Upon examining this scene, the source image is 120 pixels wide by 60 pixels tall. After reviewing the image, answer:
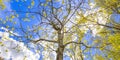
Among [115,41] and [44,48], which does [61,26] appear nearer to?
[44,48]

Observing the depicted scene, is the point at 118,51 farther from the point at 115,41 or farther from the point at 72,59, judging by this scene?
the point at 72,59

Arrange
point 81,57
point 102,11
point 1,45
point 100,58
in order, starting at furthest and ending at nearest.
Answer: point 81,57 < point 100,58 < point 102,11 < point 1,45

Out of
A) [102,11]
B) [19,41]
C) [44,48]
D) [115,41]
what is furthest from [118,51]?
[19,41]

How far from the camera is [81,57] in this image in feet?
68.1

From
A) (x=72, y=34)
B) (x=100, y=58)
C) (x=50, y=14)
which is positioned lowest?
(x=100, y=58)

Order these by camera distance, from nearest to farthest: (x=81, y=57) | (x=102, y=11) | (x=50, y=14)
Answer: (x=50, y=14)
(x=102, y=11)
(x=81, y=57)

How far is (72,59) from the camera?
69.2ft

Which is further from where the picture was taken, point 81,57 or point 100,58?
point 81,57

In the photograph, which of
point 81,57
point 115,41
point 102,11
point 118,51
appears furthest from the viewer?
point 81,57

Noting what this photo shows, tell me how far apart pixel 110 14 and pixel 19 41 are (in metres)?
7.15

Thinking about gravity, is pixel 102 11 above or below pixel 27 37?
above

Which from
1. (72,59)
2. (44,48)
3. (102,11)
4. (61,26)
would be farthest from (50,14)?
(72,59)

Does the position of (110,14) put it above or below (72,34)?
above

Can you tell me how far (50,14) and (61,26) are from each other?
1188 millimetres
